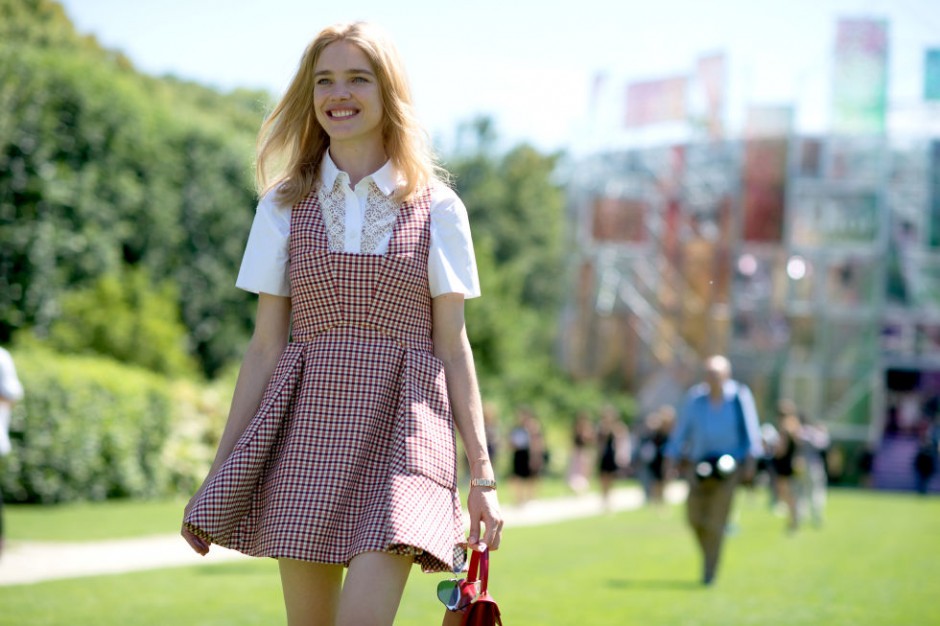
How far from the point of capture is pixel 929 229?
43656mm

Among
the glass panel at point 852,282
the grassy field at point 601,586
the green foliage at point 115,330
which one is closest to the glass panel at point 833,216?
the glass panel at point 852,282

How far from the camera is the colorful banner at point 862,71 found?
41.4 m

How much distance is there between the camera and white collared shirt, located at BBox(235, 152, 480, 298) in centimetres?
362

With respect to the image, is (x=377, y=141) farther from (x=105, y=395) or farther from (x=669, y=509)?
(x=669, y=509)

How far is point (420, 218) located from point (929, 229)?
42.9m

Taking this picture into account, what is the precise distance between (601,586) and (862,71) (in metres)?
33.8

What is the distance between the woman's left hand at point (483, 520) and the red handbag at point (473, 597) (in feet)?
0.09

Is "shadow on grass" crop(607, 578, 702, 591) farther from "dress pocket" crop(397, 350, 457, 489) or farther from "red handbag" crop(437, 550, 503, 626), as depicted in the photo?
"dress pocket" crop(397, 350, 457, 489)

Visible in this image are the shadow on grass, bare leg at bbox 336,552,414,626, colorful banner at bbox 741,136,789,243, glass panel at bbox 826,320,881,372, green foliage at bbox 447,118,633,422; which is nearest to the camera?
bare leg at bbox 336,552,414,626

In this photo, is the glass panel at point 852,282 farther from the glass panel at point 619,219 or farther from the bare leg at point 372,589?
the bare leg at point 372,589

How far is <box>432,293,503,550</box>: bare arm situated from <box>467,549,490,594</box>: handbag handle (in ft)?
0.11

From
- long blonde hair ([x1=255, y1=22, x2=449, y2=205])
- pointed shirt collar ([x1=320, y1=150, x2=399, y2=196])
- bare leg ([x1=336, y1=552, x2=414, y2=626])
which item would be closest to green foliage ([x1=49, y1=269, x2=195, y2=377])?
long blonde hair ([x1=255, y1=22, x2=449, y2=205])

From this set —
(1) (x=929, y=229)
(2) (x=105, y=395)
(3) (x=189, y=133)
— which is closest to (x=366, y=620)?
(2) (x=105, y=395)

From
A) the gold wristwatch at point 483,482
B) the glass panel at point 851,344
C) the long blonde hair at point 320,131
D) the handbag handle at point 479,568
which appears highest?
the long blonde hair at point 320,131
